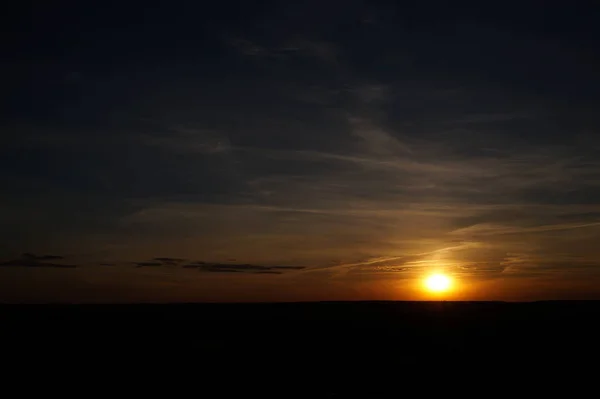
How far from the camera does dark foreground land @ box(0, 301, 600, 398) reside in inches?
1238

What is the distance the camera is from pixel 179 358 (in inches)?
1436

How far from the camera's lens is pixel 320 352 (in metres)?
39.0

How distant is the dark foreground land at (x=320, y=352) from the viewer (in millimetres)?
31438

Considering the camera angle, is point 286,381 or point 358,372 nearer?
point 286,381

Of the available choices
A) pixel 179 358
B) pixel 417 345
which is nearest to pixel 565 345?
pixel 417 345

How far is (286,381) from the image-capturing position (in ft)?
102

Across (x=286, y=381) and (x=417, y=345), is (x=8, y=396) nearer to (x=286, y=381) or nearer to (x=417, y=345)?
(x=286, y=381)

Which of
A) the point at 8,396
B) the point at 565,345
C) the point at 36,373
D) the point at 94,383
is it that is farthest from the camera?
the point at 565,345

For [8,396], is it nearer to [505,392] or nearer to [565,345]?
[505,392]

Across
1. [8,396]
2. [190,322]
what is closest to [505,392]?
[8,396]

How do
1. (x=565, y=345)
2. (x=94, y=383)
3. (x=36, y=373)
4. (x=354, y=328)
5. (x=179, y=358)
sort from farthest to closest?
(x=354, y=328), (x=565, y=345), (x=179, y=358), (x=36, y=373), (x=94, y=383)

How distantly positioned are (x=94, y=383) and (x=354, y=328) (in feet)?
81.0

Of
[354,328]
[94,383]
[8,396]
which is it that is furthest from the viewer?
[354,328]

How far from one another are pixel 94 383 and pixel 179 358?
22.5 ft
